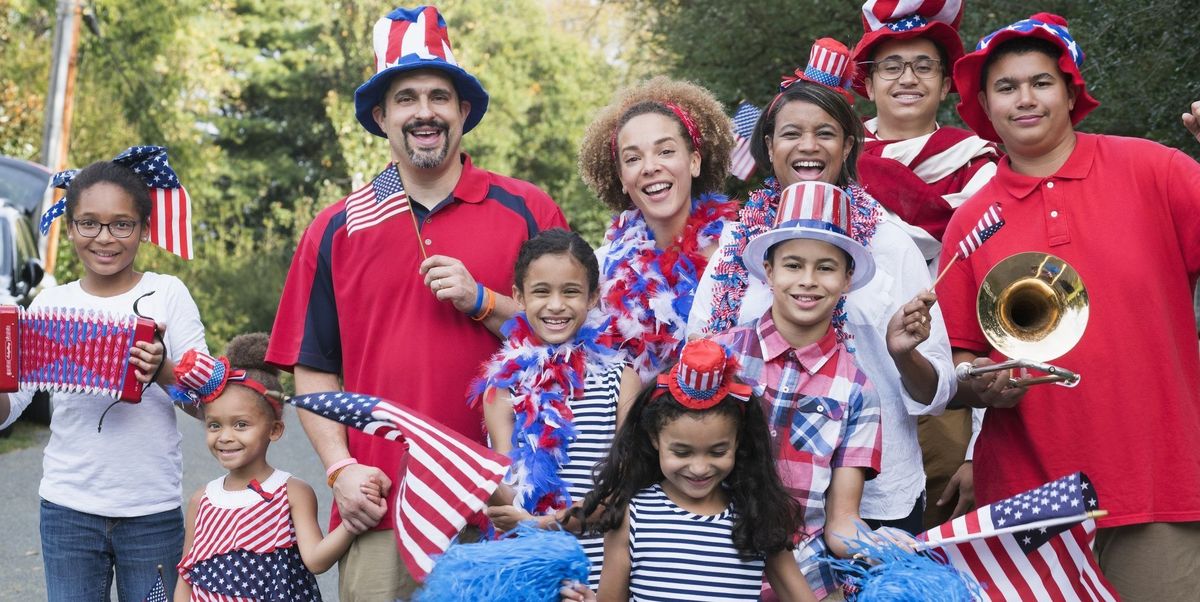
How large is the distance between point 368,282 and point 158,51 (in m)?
20.6

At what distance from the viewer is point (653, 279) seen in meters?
4.29

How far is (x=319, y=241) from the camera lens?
4258mm

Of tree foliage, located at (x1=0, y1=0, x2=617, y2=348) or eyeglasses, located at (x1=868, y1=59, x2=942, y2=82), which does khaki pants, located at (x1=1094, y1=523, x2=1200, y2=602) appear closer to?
eyeglasses, located at (x1=868, y1=59, x2=942, y2=82)

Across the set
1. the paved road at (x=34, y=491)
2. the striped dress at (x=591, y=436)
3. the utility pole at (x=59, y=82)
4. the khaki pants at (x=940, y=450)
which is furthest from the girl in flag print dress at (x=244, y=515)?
the utility pole at (x=59, y=82)

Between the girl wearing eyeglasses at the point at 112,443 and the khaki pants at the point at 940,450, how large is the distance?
2772 mm

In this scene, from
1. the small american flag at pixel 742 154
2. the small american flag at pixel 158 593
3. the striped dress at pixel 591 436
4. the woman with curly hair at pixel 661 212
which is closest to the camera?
the striped dress at pixel 591 436

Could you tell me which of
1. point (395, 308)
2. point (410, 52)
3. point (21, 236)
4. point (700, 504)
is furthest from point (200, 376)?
point (21, 236)

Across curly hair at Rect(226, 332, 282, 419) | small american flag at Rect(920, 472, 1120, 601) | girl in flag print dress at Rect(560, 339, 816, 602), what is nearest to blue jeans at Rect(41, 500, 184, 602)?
curly hair at Rect(226, 332, 282, 419)

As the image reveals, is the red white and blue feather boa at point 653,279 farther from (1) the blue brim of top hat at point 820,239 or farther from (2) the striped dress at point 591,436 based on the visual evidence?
(1) the blue brim of top hat at point 820,239

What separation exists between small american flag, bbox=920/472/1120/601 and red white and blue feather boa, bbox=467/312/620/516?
117 cm

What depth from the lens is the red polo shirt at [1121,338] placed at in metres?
3.59

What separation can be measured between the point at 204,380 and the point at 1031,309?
2755 millimetres

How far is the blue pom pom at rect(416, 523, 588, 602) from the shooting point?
10.8 ft

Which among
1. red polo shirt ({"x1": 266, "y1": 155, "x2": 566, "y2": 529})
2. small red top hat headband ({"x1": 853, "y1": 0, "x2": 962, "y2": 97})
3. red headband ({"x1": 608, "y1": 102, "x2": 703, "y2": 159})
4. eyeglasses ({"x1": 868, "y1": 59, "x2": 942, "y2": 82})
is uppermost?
small red top hat headband ({"x1": 853, "y1": 0, "x2": 962, "y2": 97})
